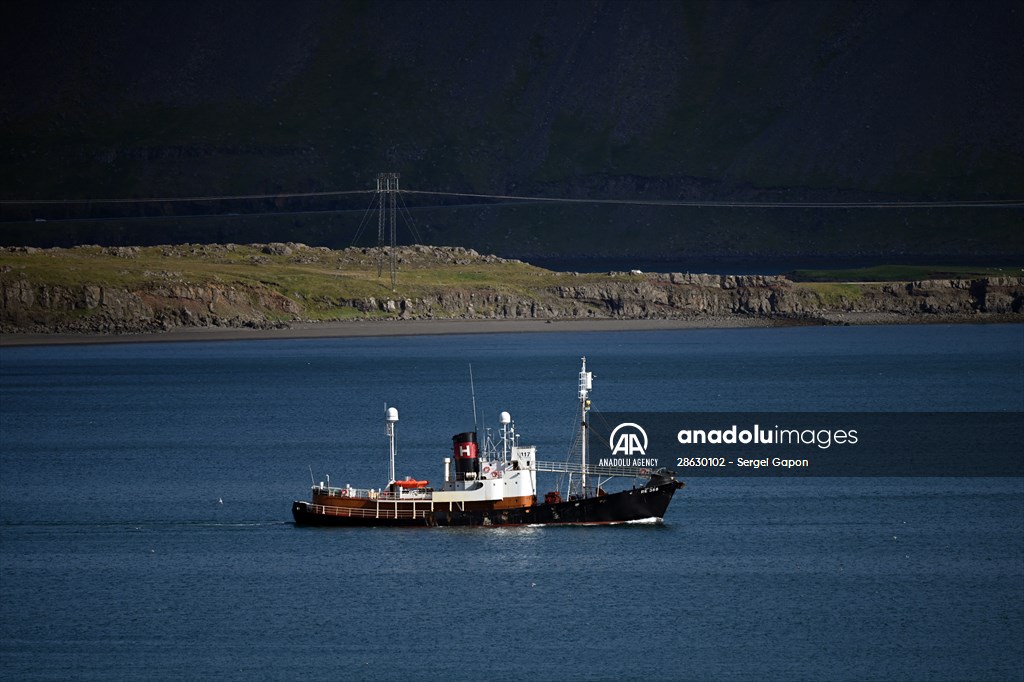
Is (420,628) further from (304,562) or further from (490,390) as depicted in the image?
(490,390)

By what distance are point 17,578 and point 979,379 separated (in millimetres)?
103947

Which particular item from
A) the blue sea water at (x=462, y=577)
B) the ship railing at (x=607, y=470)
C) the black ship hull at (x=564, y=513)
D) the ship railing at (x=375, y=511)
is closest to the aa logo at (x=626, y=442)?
the ship railing at (x=607, y=470)

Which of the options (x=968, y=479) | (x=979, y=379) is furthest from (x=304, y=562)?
(x=979, y=379)

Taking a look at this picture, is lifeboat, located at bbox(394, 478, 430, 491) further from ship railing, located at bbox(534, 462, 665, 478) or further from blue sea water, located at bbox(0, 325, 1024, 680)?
ship railing, located at bbox(534, 462, 665, 478)

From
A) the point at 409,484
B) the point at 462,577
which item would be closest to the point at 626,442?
the point at 409,484

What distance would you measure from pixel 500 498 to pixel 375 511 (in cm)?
580

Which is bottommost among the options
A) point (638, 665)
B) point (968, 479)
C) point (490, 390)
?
point (638, 665)

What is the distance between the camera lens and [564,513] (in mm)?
74438

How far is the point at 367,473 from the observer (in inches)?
3652

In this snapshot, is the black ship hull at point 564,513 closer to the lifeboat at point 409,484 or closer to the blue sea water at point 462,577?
the blue sea water at point 462,577

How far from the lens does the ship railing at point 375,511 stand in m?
75.4

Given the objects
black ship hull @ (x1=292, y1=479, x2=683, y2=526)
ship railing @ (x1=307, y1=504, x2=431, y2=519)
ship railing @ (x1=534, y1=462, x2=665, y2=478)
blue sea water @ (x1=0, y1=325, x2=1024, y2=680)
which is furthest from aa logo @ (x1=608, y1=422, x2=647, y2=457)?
ship railing @ (x1=307, y1=504, x2=431, y2=519)

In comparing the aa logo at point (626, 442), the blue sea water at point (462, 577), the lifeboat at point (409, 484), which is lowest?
the blue sea water at point (462, 577)

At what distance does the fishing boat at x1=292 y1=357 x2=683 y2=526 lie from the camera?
74.0 meters
